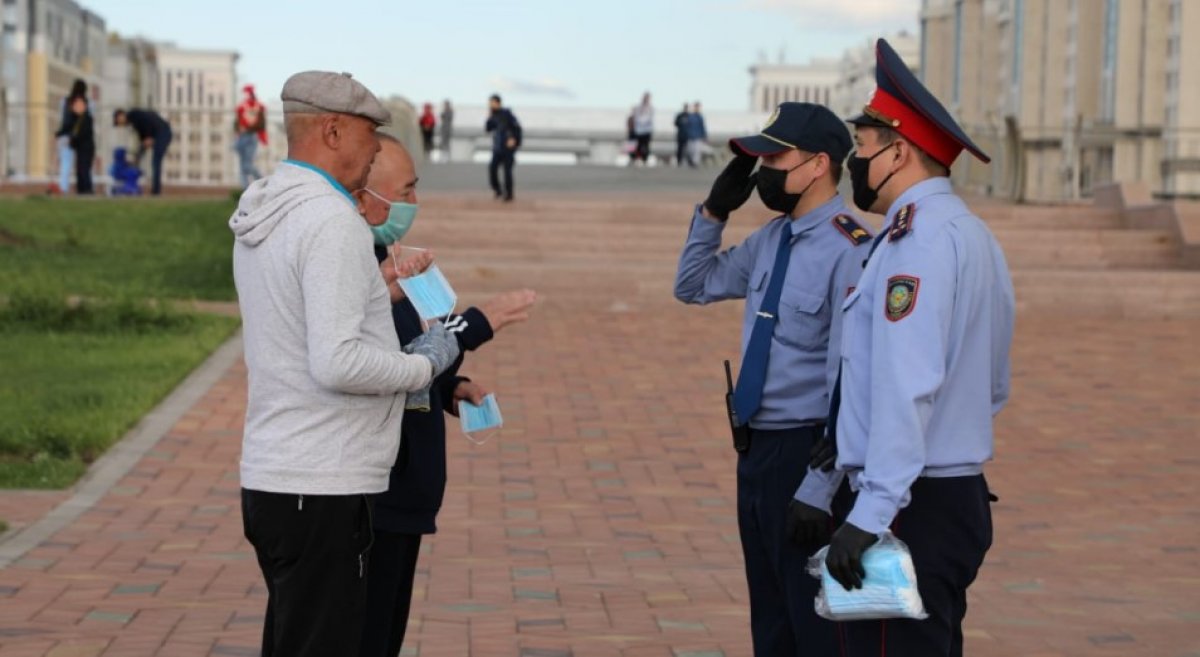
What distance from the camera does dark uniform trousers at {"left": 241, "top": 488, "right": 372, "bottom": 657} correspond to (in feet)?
13.7

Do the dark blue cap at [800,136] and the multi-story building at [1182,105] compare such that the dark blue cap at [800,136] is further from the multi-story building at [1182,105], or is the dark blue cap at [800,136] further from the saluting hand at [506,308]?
the multi-story building at [1182,105]

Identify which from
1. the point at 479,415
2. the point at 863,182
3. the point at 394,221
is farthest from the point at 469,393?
the point at 863,182

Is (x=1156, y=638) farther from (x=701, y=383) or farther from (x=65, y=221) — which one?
(x=65, y=221)

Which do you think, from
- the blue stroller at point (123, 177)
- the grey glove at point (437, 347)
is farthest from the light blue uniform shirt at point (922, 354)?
the blue stroller at point (123, 177)

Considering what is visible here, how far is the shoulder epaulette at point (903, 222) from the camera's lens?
3.98 meters

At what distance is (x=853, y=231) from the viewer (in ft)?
15.9

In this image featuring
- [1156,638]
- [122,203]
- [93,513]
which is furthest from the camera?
[122,203]

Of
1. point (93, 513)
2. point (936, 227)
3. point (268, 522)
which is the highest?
point (936, 227)

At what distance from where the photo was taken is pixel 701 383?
13.7 metres

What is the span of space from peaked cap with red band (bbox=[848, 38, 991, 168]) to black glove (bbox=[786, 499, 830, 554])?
2.62 ft

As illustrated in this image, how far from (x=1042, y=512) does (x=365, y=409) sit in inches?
232

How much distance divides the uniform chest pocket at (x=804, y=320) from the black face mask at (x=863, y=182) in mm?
615

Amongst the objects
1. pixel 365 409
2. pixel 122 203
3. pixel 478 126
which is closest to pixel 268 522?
pixel 365 409

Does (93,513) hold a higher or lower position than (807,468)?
lower
